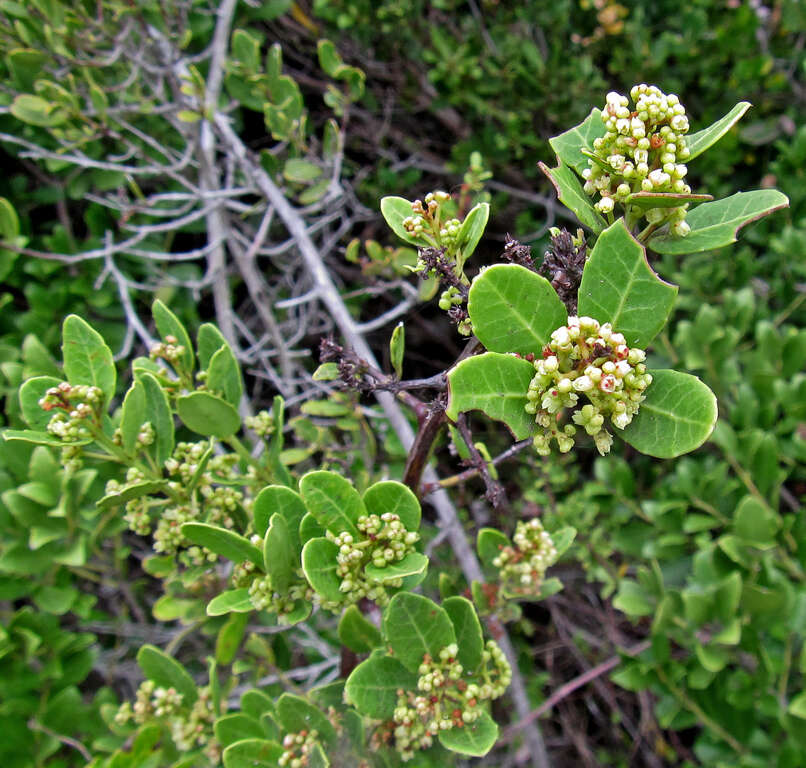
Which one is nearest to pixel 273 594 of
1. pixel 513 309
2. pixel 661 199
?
pixel 513 309

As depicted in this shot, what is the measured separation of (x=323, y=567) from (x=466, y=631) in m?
0.36

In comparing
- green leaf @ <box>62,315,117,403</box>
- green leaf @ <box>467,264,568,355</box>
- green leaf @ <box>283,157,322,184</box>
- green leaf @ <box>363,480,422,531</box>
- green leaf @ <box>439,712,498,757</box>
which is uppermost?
green leaf @ <box>467,264,568,355</box>

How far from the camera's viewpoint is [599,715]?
3072 mm

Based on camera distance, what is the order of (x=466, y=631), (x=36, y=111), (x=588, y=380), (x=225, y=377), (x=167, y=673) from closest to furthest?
(x=588, y=380)
(x=466, y=631)
(x=225, y=377)
(x=167, y=673)
(x=36, y=111)

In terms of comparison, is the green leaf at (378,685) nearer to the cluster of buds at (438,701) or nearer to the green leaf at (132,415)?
the cluster of buds at (438,701)

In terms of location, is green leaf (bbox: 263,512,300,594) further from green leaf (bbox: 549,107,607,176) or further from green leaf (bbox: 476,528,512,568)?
green leaf (bbox: 549,107,607,176)

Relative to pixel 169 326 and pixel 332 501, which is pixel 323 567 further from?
pixel 169 326

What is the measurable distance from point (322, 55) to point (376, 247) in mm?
749

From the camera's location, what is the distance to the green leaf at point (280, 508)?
1.20m

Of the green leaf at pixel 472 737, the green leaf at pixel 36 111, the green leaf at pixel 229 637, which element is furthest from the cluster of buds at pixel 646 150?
the green leaf at pixel 36 111

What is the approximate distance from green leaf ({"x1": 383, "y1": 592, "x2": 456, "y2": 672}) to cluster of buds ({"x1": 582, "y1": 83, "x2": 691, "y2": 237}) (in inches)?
29.6

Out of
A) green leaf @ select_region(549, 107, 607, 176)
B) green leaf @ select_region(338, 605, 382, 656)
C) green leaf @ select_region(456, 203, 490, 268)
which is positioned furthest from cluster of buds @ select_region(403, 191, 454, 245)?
green leaf @ select_region(338, 605, 382, 656)

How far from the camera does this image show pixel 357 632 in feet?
4.26

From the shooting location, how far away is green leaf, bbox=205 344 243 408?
1.38 metres
